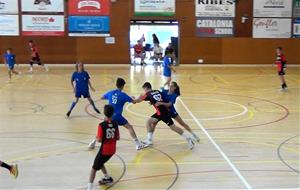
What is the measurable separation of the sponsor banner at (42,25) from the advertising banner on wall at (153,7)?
498cm

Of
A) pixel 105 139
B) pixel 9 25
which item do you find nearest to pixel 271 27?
pixel 9 25

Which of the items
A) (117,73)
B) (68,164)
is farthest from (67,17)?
(68,164)

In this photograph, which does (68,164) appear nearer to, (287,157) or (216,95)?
(287,157)

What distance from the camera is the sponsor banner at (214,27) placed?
30.7 m

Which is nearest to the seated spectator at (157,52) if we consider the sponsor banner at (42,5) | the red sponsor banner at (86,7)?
the red sponsor banner at (86,7)

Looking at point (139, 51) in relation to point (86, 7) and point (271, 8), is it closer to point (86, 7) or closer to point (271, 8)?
point (86, 7)

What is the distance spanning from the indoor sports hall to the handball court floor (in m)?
0.03

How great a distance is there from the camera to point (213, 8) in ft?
99.9

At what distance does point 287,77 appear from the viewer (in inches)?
970

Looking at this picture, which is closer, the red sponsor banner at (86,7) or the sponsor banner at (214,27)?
the red sponsor banner at (86,7)

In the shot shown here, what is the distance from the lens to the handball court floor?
7930 mm

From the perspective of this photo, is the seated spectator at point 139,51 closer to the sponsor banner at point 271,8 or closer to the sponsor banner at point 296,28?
the sponsor banner at point 271,8

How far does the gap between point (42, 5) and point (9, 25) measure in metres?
2.45

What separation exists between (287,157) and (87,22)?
22.4 meters
